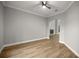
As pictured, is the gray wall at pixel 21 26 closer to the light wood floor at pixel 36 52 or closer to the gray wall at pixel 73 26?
the light wood floor at pixel 36 52

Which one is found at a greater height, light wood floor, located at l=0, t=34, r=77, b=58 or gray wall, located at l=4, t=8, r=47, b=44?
gray wall, located at l=4, t=8, r=47, b=44

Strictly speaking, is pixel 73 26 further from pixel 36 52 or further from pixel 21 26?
pixel 21 26

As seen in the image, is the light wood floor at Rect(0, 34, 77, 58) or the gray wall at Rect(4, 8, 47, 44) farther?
the gray wall at Rect(4, 8, 47, 44)

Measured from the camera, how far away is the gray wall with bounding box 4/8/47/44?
3.10m

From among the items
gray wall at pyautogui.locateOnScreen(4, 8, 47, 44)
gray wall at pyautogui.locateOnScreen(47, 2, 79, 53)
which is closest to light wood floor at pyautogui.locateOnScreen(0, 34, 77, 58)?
gray wall at pyautogui.locateOnScreen(47, 2, 79, 53)

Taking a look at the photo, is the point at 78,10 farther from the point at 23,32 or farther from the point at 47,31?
the point at 47,31

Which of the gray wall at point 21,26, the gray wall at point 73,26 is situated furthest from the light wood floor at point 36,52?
the gray wall at point 21,26

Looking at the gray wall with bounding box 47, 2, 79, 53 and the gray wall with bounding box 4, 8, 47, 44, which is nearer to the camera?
the gray wall with bounding box 47, 2, 79, 53

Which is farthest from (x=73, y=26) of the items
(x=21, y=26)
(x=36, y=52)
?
(x=21, y=26)

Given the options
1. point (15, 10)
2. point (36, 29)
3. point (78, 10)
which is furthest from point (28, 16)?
point (78, 10)

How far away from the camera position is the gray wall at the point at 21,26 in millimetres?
3097

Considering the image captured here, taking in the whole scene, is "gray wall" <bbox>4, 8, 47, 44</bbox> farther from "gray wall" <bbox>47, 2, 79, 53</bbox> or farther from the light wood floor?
"gray wall" <bbox>47, 2, 79, 53</bbox>

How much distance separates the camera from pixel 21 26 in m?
3.71

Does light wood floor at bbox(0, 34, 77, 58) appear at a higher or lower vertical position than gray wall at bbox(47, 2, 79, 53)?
lower
